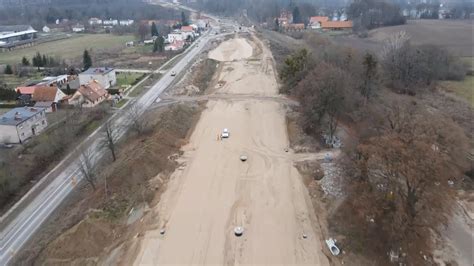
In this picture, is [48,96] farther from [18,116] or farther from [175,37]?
[175,37]

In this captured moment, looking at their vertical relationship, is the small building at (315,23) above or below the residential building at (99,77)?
above

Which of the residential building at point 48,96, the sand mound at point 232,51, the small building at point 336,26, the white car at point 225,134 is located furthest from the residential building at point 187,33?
the white car at point 225,134

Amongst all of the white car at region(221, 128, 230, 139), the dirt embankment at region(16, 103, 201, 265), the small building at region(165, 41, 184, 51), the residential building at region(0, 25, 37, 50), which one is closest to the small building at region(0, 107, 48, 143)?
the dirt embankment at region(16, 103, 201, 265)

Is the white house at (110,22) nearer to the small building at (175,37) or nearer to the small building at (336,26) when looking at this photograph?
the small building at (175,37)

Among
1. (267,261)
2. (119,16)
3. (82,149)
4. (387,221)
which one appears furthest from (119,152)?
(119,16)

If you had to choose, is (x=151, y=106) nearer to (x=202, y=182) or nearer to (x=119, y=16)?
(x=202, y=182)
